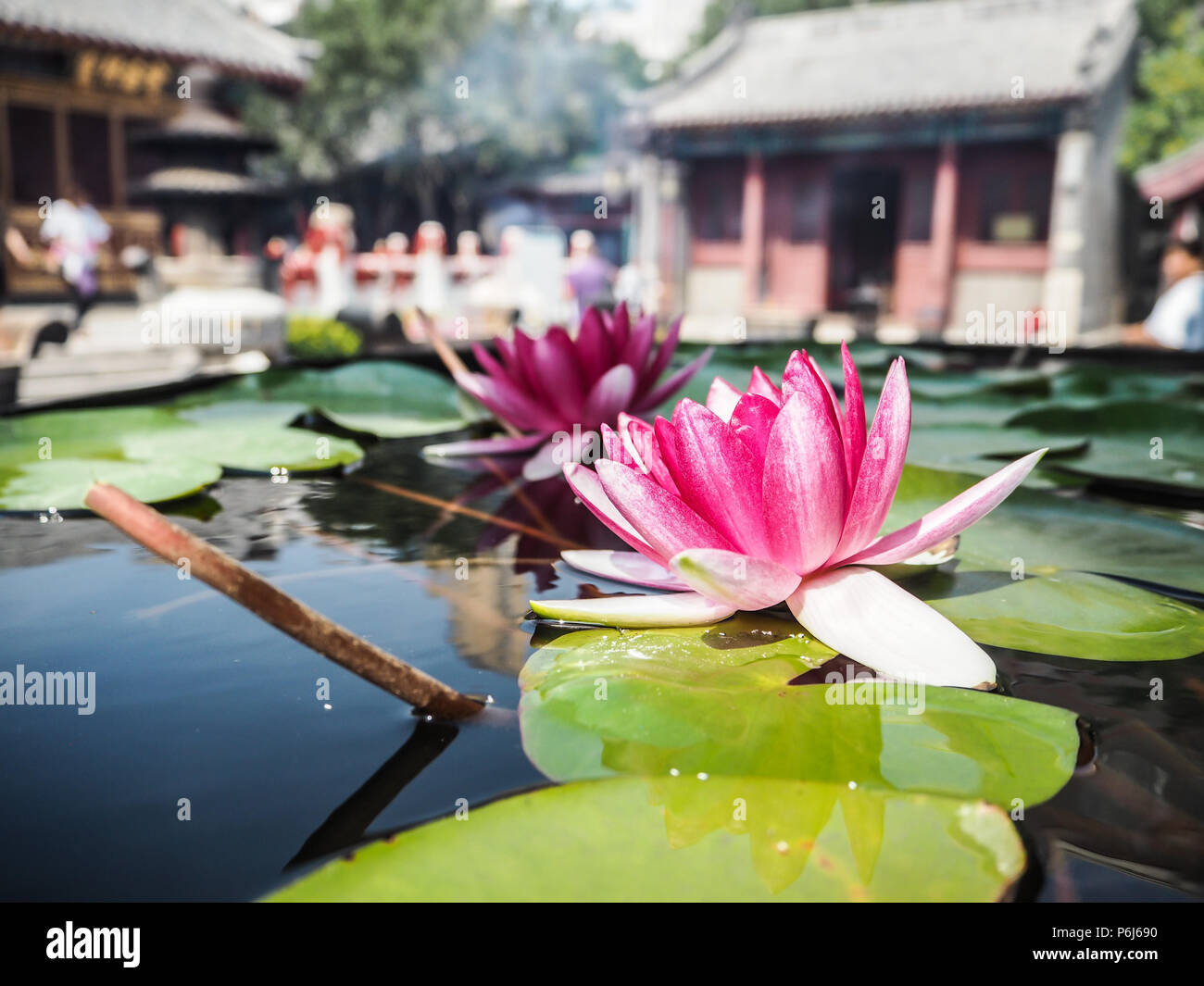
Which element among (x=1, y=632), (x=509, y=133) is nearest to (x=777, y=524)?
(x=1, y=632)

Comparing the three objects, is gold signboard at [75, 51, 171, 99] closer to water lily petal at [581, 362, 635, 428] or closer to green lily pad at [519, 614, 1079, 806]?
water lily petal at [581, 362, 635, 428]

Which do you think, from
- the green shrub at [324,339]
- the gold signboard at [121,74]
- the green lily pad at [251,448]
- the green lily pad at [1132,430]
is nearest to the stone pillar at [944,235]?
the green shrub at [324,339]

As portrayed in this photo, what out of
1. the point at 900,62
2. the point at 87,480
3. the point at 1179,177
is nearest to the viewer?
the point at 87,480

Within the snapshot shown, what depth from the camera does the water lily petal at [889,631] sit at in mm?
603

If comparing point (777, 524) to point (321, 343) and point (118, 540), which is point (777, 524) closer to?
point (118, 540)

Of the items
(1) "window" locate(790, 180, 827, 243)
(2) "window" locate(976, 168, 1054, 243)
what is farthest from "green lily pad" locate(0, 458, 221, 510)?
(1) "window" locate(790, 180, 827, 243)

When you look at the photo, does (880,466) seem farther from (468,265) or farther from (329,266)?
(468,265)

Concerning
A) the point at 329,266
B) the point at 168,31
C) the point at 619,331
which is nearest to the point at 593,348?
the point at 619,331

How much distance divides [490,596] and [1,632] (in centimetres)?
35

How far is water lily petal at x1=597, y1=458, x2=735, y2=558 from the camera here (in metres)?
0.68

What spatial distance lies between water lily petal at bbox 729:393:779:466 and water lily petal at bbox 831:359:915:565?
7cm

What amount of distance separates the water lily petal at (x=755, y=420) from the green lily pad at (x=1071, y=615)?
0.60ft

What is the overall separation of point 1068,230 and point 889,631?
13.0 m

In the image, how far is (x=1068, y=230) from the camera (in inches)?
475
